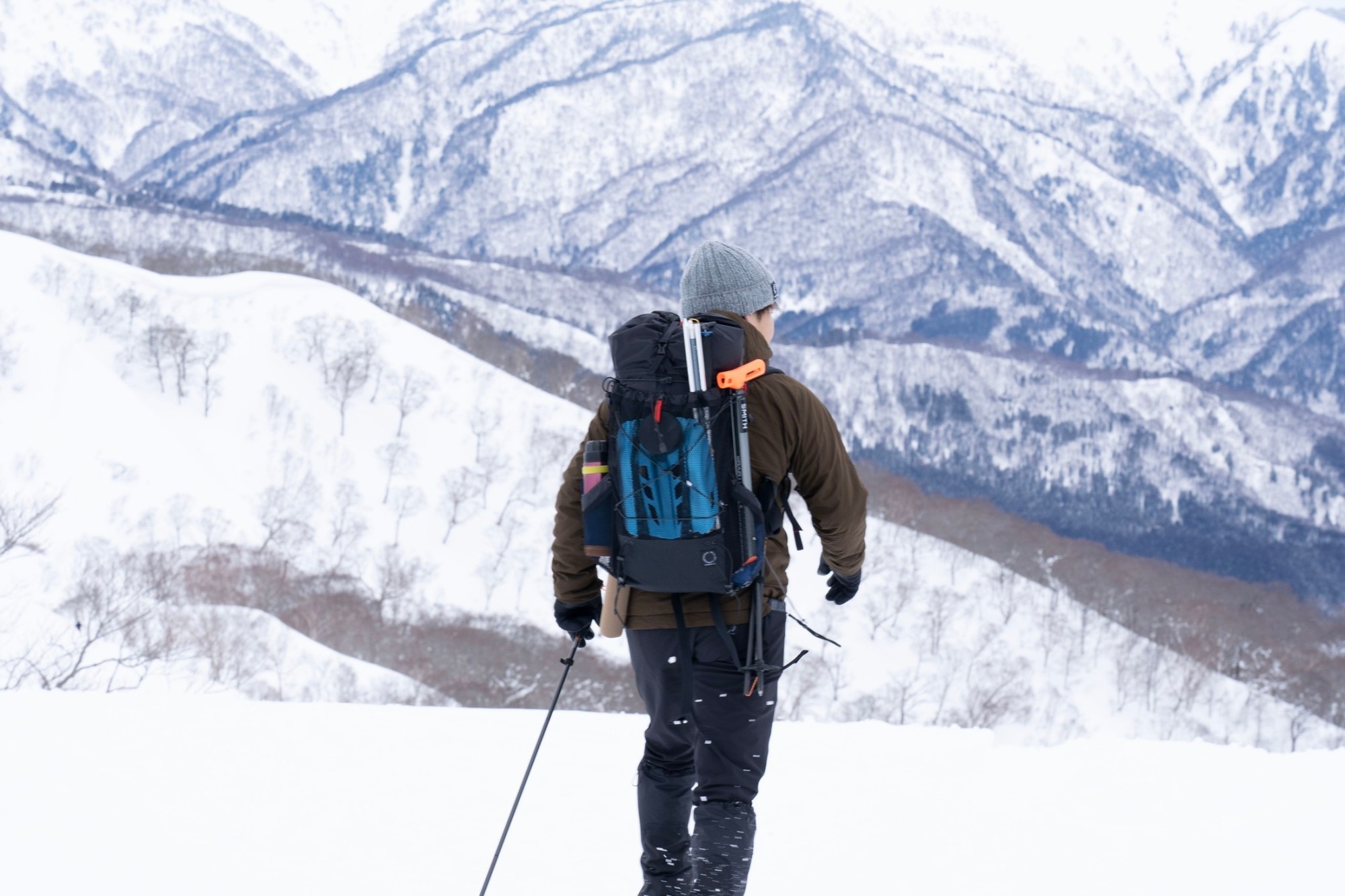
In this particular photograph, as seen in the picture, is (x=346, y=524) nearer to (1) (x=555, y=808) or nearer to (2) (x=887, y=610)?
(2) (x=887, y=610)

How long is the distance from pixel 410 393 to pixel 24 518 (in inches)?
1801

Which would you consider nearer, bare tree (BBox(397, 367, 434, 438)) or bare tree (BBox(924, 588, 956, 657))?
bare tree (BBox(924, 588, 956, 657))

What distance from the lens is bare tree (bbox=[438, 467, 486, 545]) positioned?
79.8 metres

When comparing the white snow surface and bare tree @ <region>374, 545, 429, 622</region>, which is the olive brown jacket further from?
bare tree @ <region>374, 545, 429, 622</region>

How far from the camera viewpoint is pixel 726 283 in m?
4.13

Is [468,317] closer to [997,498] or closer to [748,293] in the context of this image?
[997,498]

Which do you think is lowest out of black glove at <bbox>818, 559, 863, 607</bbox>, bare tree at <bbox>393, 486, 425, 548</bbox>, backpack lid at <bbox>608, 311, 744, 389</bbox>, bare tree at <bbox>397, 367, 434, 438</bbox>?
black glove at <bbox>818, 559, 863, 607</bbox>

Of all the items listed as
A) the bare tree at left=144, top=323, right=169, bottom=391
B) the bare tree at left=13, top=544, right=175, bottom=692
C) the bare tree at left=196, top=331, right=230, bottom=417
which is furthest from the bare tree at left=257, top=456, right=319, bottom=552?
the bare tree at left=144, top=323, right=169, bottom=391

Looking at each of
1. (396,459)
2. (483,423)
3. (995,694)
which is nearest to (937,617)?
(995,694)

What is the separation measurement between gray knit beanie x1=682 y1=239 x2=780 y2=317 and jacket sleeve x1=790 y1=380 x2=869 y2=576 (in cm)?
41

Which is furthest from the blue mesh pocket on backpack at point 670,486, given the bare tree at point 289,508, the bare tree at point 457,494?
the bare tree at point 457,494

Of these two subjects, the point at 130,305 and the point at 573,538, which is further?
the point at 130,305

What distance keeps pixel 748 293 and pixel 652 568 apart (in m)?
1.09

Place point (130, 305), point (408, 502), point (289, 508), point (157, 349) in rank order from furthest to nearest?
1. point (130, 305)
2. point (157, 349)
3. point (408, 502)
4. point (289, 508)
